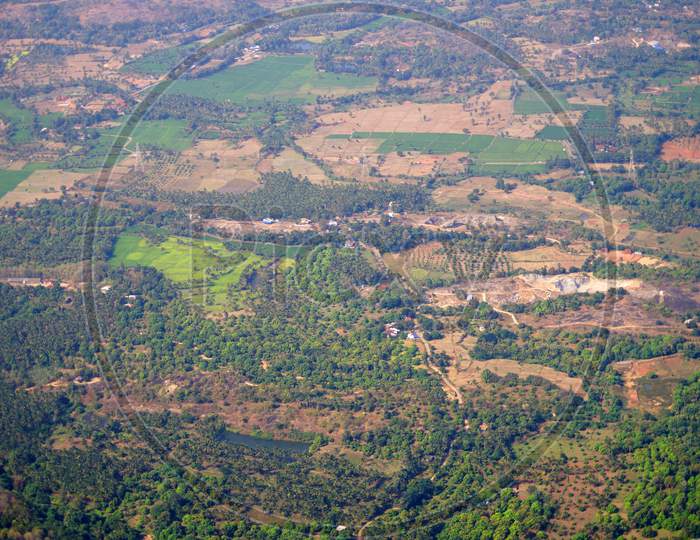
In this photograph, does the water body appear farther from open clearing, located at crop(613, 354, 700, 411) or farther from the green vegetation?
the green vegetation

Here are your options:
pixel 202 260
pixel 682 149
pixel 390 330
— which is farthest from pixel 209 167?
pixel 682 149

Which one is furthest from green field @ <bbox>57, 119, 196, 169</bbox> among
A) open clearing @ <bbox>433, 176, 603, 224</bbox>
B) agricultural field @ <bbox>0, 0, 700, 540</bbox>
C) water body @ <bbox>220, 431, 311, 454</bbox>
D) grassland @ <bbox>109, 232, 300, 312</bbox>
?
water body @ <bbox>220, 431, 311, 454</bbox>

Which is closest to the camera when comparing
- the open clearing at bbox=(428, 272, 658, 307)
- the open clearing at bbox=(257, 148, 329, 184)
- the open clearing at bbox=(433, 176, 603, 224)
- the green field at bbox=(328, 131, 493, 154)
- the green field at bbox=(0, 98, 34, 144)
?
the open clearing at bbox=(428, 272, 658, 307)

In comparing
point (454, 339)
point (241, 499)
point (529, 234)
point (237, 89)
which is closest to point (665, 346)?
point (454, 339)

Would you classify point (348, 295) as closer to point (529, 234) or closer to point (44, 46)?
point (529, 234)

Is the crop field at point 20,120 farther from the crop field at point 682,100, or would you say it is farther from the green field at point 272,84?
the crop field at point 682,100

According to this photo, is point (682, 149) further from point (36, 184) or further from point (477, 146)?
point (36, 184)
